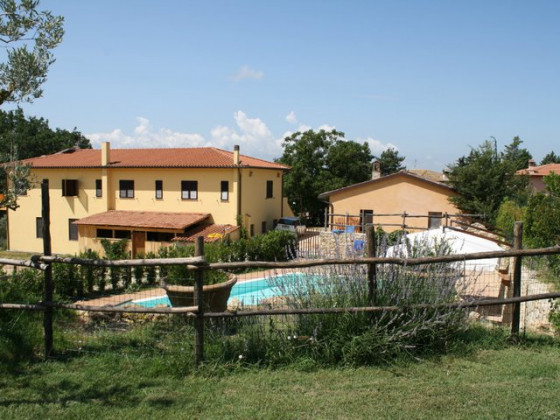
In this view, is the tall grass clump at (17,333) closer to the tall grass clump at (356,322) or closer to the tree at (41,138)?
the tall grass clump at (356,322)

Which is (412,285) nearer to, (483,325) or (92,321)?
(483,325)

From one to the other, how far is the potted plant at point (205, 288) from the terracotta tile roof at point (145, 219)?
821 inches

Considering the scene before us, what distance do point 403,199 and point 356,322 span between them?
2664 cm

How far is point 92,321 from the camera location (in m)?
7.52

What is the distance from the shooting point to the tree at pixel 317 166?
46.2 metres

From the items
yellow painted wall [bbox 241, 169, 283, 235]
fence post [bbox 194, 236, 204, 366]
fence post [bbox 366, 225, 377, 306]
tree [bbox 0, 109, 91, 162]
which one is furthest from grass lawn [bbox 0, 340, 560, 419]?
tree [bbox 0, 109, 91, 162]

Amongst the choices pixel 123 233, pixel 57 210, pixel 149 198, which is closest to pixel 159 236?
pixel 123 233

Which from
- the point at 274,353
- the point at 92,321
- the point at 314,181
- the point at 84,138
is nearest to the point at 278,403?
the point at 274,353

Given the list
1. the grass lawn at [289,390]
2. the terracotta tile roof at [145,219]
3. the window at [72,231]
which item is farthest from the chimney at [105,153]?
the grass lawn at [289,390]

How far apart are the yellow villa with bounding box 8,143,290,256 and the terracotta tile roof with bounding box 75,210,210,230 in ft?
0.19

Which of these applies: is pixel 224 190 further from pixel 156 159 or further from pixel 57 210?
pixel 57 210

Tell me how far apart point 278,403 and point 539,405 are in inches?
90.1

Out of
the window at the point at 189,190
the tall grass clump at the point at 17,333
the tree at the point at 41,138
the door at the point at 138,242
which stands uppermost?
the tree at the point at 41,138

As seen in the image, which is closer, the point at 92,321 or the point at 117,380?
the point at 117,380
